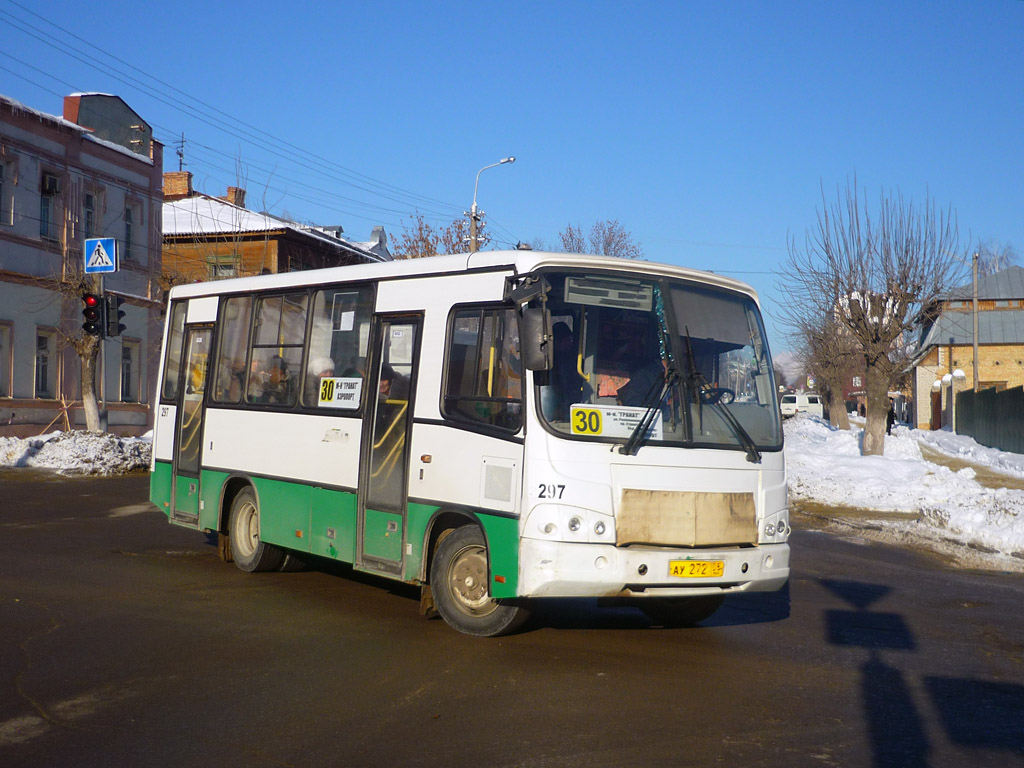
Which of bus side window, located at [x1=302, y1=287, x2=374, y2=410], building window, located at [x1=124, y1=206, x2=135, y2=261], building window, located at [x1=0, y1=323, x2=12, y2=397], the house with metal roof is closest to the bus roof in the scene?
bus side window, located at [x1=302, y1=287, x2=374, y2=410]

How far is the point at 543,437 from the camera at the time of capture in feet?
25.1

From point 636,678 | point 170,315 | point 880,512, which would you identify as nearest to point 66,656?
point 636,678

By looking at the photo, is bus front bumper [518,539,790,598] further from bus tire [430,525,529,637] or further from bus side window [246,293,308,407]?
bus side window [246,293,308,407]

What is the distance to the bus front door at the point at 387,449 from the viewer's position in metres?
9.06

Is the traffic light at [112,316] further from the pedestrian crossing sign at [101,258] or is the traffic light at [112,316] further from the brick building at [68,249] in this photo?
the brick building at [68,249]

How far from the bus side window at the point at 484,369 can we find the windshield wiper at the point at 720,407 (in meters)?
1.31

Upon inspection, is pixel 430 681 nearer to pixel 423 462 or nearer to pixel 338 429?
pixel 423 462

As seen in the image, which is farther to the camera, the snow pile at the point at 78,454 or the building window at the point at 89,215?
the building window at the point at 89,215

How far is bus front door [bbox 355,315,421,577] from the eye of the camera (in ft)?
29.7

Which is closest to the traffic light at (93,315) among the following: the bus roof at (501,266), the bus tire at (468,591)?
the bus roof at (501,266)

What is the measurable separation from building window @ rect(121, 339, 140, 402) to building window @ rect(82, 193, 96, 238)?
3.93m

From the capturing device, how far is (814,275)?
1145 inches

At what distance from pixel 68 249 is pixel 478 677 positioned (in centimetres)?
3071

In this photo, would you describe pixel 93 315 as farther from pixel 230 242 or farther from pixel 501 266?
pixel 230 242
